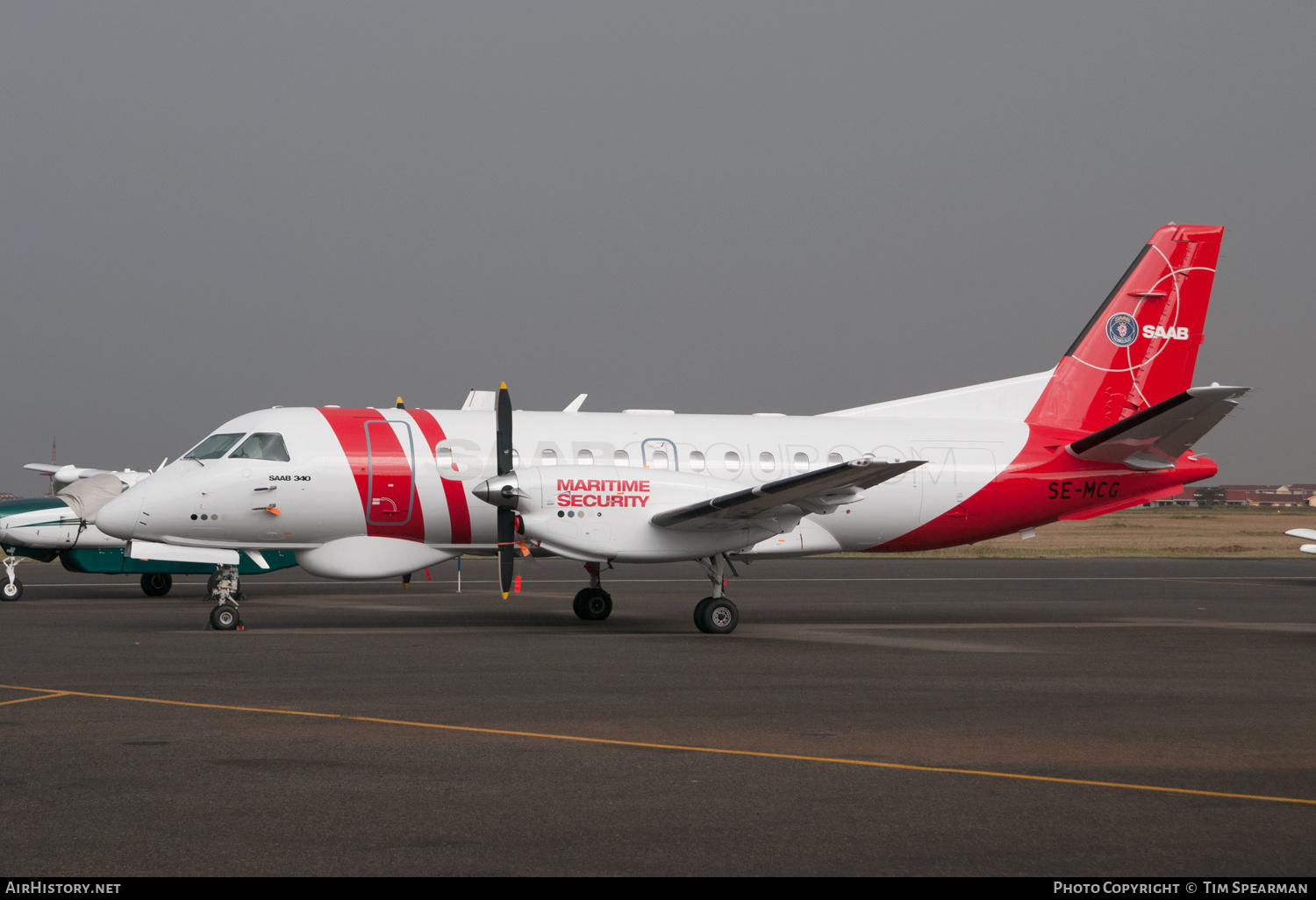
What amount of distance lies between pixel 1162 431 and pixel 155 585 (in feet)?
60.5

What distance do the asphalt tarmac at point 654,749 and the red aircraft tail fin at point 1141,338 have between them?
14.7ft

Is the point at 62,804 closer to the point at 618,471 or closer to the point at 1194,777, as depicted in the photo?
the point at 1194,777

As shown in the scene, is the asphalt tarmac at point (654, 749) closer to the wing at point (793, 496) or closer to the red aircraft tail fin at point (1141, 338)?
the wing at point (793, 496)

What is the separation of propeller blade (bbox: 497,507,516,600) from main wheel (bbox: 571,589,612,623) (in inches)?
87.2

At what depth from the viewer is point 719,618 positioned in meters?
15.1

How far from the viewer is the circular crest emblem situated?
19.3 meters

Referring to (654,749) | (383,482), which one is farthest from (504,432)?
(654,749)

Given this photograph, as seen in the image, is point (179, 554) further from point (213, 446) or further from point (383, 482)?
point (383, 482)

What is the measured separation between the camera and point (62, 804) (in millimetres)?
5824

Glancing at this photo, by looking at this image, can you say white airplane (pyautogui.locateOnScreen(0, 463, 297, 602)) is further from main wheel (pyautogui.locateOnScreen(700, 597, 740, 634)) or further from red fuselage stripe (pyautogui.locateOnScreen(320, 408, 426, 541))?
main wheel (pyautogui.locateOnScreen(700, 597, 740, 634))

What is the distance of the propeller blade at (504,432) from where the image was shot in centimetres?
1566
